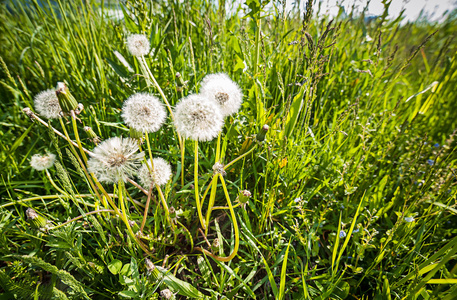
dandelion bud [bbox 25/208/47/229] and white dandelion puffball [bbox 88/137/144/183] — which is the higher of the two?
white dandelion puffball [bbox 88/137/144/183]

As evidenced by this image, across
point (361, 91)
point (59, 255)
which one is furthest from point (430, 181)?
point (59, 255)

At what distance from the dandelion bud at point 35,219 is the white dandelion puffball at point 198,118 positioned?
711 mm

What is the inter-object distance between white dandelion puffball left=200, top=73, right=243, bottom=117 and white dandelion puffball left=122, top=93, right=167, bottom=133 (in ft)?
0.76

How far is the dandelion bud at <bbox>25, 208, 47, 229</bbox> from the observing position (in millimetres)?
1035

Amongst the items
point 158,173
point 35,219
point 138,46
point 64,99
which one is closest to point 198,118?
point 158,173

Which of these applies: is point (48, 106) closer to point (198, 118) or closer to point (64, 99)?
point (64, 99)

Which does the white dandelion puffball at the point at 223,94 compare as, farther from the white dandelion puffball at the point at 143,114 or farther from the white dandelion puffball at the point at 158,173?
the white dandelion puffball at the point at 158,173

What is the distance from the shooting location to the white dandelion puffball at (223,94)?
3.85 feet

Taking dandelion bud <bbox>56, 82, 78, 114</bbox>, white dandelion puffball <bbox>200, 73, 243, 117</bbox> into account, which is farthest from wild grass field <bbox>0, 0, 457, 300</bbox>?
white dandelion puffball <bbox>200, 73, 243, 117</bbox>

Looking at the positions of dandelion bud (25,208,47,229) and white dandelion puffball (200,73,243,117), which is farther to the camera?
white dandelion puffball (200,73,243,117)

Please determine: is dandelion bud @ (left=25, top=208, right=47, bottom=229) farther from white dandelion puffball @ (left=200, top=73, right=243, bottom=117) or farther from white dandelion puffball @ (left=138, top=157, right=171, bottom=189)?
white dandelion puffball @ (left=200, top=73, right=243, bottom=117)

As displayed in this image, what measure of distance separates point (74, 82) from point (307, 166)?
1942 mm

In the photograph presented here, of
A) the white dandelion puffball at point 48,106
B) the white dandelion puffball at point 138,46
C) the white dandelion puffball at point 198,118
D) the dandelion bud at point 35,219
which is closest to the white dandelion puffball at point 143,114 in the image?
the white dandelion puffball at point 198,118

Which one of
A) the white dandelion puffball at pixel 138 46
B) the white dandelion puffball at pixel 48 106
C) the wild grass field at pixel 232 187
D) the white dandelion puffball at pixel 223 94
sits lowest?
the wild grass field at pixel 232 187
